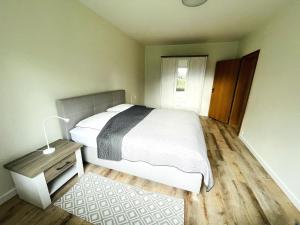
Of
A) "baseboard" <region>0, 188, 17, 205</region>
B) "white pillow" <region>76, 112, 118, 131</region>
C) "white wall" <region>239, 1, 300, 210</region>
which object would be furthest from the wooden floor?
"white pillow" <region>76, 112, 118, 131</region>

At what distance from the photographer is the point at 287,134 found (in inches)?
65.6

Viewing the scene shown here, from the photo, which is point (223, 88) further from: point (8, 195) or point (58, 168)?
point (8, 195)

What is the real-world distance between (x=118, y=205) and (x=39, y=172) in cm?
87

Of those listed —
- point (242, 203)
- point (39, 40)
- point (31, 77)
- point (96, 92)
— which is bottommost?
point (242, 203)

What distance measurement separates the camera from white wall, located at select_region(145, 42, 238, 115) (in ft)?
13.5

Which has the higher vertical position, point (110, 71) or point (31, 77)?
point (110, 71)

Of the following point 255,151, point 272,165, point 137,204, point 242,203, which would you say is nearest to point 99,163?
point 137,204

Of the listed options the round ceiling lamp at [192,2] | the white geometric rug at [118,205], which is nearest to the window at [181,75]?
the round ceiling lamp at [192,2]

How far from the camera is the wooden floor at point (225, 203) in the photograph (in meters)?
1.29

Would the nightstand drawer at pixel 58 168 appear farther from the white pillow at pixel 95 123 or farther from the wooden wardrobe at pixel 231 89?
the wooden wardrobe at pixel 231 89

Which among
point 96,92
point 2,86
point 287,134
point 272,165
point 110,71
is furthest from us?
point 110,71

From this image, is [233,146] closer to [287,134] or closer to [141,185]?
[287,134]

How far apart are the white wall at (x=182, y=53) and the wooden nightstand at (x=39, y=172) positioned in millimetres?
3947

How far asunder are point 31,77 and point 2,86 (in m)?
0.28
